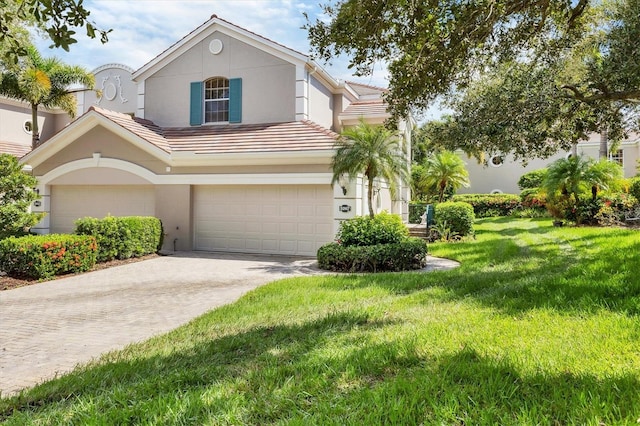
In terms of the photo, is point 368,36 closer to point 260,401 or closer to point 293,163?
point 260,401

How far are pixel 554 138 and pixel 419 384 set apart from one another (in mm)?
9475

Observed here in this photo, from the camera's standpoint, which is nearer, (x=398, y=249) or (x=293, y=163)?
(x=398, y=249)

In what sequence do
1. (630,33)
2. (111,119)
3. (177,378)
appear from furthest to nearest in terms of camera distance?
(111,119) → (630,33) → (177,378)

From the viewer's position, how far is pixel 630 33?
31.7 feet

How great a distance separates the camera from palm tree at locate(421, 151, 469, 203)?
26.5 m

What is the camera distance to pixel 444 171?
1049 inches

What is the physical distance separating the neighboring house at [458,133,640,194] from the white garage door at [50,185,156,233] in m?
26.3

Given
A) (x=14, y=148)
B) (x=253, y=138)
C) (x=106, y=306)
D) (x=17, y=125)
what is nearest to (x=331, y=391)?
(x=106, y=306)

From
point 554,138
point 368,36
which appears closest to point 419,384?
point 368,36

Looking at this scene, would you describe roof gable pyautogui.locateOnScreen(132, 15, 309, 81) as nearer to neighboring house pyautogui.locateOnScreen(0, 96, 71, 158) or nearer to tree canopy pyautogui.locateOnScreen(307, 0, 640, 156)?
tree canopy pyautogui.locateOnScreen(307, 0, 640, 156)

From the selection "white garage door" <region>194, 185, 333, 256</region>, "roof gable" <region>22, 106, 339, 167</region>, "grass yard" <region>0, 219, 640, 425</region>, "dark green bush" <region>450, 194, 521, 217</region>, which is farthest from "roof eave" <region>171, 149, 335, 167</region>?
"dark green bush" <region>450, 194, 521, 217</region>

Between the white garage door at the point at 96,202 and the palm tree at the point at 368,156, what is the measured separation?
7.88 metres

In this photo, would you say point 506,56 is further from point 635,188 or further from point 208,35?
point 635,188

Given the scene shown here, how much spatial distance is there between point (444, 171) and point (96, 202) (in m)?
18.7
